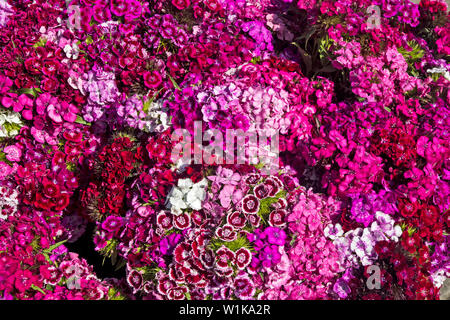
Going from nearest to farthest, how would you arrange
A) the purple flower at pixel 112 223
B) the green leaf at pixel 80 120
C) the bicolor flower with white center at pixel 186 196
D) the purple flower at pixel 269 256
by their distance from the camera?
the purple flower at pixel 269 256 → the bicolor flower with white center at pixel 186 196 → the purple flower at pixel 112 223 → the green leaf at pixel 80 120

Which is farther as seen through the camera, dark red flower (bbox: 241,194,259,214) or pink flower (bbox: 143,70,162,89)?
pink flower (bbox: 143,70,162,89)

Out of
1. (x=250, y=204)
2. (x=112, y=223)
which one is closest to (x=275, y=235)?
(x=250, y=204)

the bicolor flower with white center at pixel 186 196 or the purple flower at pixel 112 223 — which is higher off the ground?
the bicolor flower with white center at pixel 186 196

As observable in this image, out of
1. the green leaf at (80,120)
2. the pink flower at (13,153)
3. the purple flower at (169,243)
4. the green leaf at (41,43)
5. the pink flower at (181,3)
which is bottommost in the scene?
the purple flower at (169,243)

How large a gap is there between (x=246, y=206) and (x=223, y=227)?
19 centimetres

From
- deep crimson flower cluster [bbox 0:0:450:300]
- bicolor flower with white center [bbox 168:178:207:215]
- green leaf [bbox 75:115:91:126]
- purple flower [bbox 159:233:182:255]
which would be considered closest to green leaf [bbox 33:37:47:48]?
deep crimson flower cluster [bbox 0:0:450:300]

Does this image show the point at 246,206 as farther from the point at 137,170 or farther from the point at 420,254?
the point at 420,254

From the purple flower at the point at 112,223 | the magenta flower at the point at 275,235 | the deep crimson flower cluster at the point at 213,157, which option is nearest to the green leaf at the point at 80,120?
the deep crimson flower cluster at the point at 213,157

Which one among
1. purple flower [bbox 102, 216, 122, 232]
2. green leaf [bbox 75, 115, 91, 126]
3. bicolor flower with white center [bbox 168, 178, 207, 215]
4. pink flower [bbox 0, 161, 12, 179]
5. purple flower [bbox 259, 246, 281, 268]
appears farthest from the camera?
green leaf [bbox 75, 115, 91, 126]

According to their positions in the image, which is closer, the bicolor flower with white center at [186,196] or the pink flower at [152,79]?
the bicolor flower with white center at [186,196]

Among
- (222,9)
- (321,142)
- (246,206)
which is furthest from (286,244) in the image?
(222,9)

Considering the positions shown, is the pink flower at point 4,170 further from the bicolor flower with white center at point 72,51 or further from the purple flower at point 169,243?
the purple flower at point 169,243

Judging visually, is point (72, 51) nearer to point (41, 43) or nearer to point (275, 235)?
point (41, 43)

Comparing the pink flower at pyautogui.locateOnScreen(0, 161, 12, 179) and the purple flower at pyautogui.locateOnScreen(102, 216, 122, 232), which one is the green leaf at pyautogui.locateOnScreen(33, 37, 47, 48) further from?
the purple flower at pyautogui.locateOnScreen(102, 216, 122, 232)
